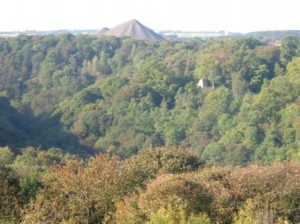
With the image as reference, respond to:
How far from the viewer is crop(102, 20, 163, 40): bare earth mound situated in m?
145

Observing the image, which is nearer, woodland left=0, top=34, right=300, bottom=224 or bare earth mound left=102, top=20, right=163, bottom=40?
woodland left=0, top=34, right=300, bottom=224

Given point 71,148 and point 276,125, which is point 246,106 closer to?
point 276,125

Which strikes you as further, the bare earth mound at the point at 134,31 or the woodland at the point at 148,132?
the bare earth mound at the point at 134,31

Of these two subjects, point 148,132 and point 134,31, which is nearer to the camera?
point 148,132

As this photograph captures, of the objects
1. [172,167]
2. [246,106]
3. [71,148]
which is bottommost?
[71,148]

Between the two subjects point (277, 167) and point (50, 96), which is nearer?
point (277, 167)

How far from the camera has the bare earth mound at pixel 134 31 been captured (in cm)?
14538

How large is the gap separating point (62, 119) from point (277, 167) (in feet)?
136

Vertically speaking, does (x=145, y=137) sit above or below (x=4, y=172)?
below

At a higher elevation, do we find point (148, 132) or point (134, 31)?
point (134, 31)

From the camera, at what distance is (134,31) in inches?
5812

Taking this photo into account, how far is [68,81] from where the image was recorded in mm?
80938

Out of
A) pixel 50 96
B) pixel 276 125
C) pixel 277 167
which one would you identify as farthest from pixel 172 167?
pixel 50 96

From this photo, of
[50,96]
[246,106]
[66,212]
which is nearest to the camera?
[66,212]
